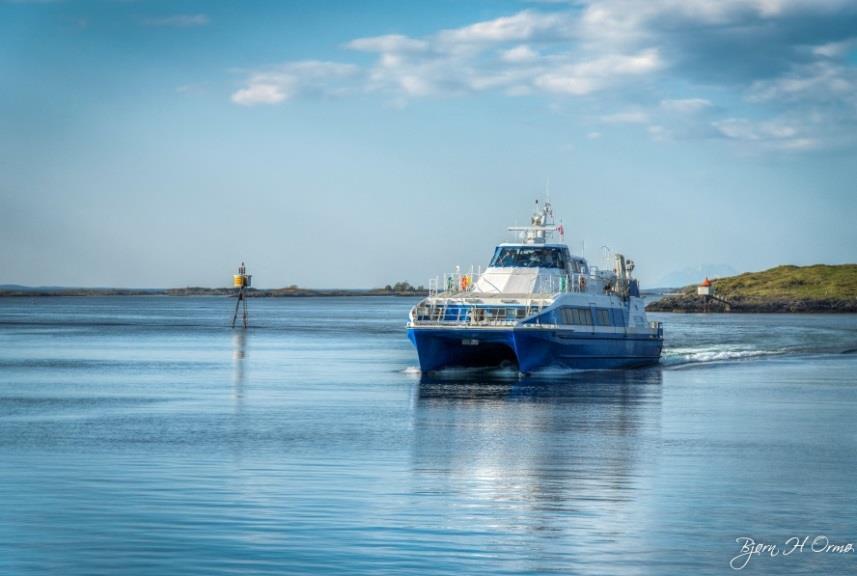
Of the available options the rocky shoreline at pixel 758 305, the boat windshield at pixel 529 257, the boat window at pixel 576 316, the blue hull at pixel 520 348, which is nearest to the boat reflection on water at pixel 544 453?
the blue hull at pixel 520 348

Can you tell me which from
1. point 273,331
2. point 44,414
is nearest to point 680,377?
point 44,414

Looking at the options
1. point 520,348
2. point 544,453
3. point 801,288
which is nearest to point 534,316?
point 520,348

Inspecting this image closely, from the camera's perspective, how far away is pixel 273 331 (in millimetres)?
106062

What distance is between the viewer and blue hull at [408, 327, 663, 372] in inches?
1928

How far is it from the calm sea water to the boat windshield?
16.8 feet

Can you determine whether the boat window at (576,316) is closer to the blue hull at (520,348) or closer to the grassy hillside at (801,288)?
the blue hull at (520,348)

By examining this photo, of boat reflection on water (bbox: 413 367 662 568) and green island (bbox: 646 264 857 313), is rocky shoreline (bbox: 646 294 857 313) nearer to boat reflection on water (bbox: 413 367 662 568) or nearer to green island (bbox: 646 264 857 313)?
green island (bbox: 646 264 857 313)

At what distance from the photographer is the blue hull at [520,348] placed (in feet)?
161

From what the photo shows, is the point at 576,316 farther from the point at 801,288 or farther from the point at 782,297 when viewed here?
the point at 801,288

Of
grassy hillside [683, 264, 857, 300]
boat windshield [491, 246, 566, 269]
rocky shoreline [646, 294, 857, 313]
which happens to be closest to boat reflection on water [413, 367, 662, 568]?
boat windshield [491, 246, 566, 269]

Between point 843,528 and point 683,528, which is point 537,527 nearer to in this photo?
point 683,528

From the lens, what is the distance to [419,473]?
24.9 m

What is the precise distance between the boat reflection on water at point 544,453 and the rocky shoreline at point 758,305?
132m

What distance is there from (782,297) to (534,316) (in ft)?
467
